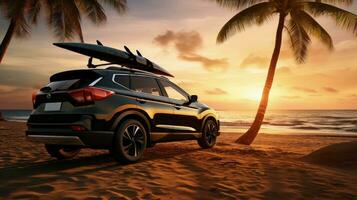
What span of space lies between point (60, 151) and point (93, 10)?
47.9 ft

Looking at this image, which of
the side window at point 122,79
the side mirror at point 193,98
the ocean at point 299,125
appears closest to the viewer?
the side window at point 122,79

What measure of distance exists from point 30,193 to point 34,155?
3.59 m

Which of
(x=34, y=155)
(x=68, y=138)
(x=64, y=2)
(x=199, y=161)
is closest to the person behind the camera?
(x=68, y=138)

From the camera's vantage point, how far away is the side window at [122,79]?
6.43 metres

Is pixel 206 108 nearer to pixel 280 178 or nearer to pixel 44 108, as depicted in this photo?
pixel 280 178

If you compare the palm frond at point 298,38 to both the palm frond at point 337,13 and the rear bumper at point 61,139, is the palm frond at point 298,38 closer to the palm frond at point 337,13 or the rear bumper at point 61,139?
the palm frond at point 337,13

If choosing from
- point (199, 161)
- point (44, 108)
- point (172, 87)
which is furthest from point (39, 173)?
point (172, 87)

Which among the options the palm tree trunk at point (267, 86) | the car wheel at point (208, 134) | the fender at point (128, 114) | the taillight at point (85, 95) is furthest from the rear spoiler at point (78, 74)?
the palm tree trunk at point (267, 86)

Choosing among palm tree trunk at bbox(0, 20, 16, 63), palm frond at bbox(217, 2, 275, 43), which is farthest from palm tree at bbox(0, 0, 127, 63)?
palm frond at bbox(217, 2, 275, 43)

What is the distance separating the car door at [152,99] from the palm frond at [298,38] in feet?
36.3

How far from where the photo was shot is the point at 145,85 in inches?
281

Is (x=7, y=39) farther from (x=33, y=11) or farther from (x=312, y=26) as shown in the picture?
(x=312, y=26)

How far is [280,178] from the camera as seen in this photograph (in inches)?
231

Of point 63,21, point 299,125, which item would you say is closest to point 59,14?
point 63,21
